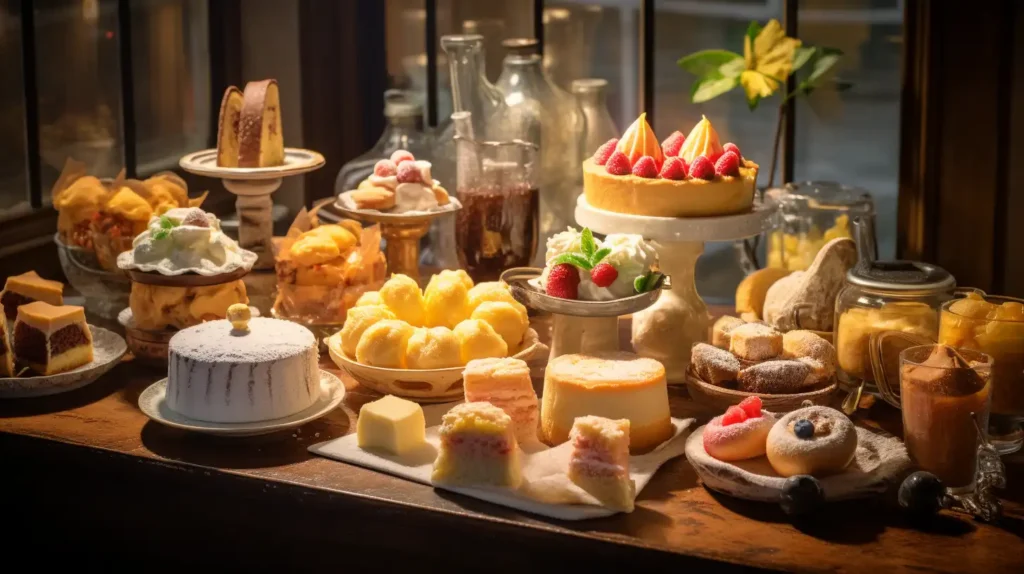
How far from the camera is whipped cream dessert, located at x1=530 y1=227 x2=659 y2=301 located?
5.31 ft

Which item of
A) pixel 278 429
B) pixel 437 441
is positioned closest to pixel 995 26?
pixel 437 441

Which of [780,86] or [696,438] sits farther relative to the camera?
[780,86]

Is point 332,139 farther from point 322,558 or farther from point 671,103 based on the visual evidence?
point 671,103

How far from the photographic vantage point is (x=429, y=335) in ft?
5.53

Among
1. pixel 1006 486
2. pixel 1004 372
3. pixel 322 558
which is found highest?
pixel 1004 372

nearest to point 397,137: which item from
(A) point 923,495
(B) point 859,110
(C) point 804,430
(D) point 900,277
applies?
(D) point 900,277

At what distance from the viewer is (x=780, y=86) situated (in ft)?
7.64

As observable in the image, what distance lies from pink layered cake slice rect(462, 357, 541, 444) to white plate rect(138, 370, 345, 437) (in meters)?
0.20

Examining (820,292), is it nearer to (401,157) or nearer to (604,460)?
(604,460)

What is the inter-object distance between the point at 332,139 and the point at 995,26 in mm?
1293

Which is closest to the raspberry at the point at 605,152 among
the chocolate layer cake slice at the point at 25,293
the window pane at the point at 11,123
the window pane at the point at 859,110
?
the chocolate layer cake slice at the point at 25,293

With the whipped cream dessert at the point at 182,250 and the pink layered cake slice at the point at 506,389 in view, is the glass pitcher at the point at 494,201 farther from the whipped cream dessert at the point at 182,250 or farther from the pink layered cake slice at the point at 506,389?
the pink layered cake slice at the point at 506,389

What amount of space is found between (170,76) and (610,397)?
5.57 feet

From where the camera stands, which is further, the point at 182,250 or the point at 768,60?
the point at 768,60
